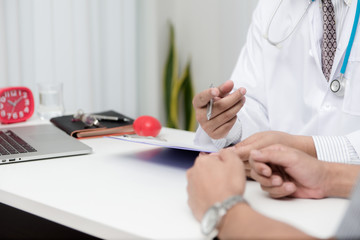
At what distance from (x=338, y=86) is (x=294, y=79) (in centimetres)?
19

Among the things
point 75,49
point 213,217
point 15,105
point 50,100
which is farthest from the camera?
point 75,49

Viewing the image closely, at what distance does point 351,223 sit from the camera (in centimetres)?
63

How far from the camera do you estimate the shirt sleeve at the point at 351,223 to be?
0.63 meters

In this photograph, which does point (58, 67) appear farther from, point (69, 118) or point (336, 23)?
point (336, 23)

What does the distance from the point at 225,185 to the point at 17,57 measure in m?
1.66

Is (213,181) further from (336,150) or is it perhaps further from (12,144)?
(12,144)

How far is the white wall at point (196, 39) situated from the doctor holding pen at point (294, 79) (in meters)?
1.24

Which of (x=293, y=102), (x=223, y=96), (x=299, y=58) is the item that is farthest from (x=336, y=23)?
(x=223, y=96)

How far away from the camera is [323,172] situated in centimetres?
92

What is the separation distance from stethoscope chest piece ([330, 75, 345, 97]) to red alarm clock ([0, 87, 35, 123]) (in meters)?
1.06

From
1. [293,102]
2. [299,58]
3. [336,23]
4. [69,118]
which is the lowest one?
[69,118]

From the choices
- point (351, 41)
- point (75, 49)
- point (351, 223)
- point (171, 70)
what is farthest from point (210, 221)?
point (171, 70)

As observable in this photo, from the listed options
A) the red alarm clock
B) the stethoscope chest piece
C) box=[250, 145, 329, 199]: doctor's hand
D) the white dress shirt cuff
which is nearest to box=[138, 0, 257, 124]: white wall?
the red alarm clock

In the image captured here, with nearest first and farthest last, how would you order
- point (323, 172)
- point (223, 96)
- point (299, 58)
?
1. point (323, 172)
2. point (223, 96)
3. point (299, 58)
